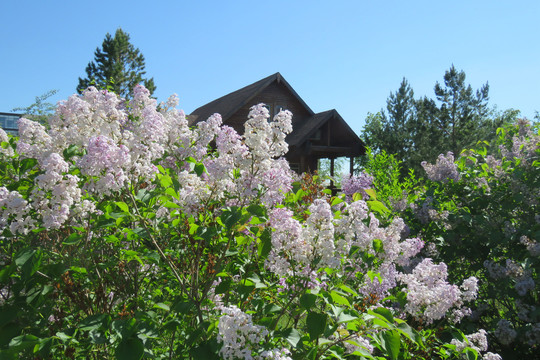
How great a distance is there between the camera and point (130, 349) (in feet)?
7.23

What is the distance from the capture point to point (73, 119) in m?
3.09

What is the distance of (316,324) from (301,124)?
2266 centimetres

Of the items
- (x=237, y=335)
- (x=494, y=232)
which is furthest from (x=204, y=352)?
(x=494, y=232)

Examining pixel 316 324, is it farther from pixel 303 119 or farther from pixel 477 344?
pixel 303 119

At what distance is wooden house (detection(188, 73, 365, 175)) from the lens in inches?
891

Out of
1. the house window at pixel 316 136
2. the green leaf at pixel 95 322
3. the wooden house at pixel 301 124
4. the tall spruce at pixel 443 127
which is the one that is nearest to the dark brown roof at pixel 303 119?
the wooden house at pixel 301 124

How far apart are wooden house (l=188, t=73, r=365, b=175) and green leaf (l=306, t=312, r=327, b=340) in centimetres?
1976

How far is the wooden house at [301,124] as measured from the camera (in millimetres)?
22641

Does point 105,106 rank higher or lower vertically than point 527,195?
higher

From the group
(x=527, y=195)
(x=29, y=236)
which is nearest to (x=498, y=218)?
(x=527, y=195)

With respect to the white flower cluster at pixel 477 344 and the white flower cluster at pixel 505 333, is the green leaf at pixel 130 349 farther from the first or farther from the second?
the white flower cluster at pixel 505 333

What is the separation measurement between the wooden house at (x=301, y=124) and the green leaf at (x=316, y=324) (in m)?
19.8

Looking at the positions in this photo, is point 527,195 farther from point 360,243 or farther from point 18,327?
point 18,327

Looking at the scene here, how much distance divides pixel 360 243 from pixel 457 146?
116ft
